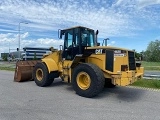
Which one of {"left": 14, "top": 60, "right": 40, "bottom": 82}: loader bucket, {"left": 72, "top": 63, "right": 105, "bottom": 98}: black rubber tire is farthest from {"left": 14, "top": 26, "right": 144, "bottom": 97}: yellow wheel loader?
{"left": 14, "top": 60, "right": 40, "bottom": 82}: loader bucket

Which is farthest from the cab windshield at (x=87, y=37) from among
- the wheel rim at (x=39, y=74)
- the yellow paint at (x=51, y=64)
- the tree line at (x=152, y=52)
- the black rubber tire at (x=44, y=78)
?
the tree line at (x=152, y=52)

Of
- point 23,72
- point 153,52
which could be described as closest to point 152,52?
point 153,52

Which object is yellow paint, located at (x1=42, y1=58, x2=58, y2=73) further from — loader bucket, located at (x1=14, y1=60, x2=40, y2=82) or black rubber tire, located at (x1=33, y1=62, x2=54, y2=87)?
loader bucket, located at (x1=14, y1=60, x2=40, y2=82)

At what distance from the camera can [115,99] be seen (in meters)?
7.74

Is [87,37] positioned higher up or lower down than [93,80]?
higher up

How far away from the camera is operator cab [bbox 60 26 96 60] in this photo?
29.9 feet

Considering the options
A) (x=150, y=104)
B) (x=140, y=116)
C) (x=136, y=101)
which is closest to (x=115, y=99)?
(x=136, y=101)

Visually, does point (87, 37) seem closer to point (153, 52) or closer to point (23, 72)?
point (23, 72)

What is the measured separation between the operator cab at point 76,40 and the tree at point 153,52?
7436 cm

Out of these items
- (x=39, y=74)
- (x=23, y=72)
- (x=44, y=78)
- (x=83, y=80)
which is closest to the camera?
(x=83, y=80)

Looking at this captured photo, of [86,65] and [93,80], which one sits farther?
[86,65]

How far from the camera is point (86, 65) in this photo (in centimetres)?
803

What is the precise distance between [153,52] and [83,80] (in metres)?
79.2

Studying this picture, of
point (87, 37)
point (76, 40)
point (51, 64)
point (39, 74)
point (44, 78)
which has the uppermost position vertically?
point (87, 37)
